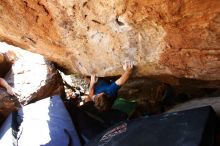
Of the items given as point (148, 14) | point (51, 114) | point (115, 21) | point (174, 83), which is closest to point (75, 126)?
point (51, 114)

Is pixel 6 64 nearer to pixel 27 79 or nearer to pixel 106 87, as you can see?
pixel 27 79

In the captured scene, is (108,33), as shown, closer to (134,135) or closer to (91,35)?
(91,35)

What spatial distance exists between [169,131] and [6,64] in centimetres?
276

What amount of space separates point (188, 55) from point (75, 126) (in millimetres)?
1761

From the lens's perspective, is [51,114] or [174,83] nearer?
[174,83]

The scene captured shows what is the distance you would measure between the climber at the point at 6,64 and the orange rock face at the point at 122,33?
29 centimetres

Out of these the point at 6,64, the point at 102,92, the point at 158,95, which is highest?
the point at 6,64

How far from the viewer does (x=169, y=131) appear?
100.0 inches

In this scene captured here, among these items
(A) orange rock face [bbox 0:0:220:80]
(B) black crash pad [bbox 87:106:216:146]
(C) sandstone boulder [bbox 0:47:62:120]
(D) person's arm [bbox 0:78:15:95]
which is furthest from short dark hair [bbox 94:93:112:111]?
(B) black crash pad [bbox 87:106:216:146]

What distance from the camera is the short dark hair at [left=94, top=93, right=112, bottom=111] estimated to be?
4.20 metres

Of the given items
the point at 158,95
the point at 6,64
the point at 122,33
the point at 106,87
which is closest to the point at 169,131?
the point at 122,33

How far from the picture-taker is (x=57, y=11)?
3381 mm

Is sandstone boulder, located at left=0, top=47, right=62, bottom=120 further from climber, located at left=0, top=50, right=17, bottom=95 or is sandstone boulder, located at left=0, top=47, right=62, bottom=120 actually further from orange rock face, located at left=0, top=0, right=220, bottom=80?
orange rock face, located at left=0, top=0, right=220, bottom=80

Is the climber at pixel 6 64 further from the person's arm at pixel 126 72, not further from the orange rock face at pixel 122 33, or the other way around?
the person's arm at pixel 126 72
